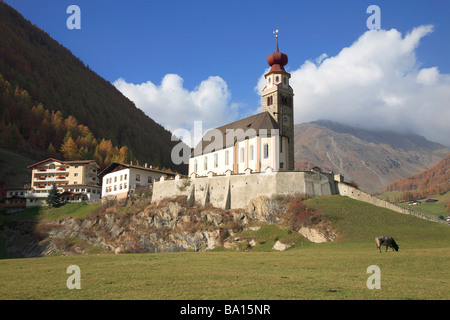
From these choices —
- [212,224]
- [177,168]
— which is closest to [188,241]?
[212,224]

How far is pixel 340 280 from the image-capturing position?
21562mm

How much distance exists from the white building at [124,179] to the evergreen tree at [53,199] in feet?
32.6

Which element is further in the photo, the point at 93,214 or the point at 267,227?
the point at 93,214

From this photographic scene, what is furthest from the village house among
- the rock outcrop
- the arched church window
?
the arched church window

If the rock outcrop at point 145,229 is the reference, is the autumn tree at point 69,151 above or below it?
above

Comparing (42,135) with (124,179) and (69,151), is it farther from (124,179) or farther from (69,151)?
(124,179)

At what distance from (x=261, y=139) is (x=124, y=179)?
31.0 m

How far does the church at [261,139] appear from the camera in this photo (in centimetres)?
7388

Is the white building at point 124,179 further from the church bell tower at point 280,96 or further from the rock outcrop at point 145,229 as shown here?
the church bell tower at point 280,96

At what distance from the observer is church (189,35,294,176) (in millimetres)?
73875

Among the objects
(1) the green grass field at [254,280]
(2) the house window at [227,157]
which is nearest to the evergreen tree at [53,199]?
(2) the house window at [227,157]

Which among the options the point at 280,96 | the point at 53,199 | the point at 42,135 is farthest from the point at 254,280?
the point at 42,135
